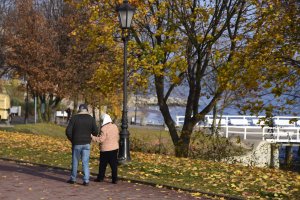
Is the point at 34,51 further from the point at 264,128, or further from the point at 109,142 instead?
the point at 109,142

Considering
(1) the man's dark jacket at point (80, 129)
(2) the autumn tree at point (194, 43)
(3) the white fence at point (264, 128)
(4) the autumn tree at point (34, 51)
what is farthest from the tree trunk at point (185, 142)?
(4) the autumn tree at point (34, 51)

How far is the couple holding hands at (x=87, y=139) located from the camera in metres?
12.7

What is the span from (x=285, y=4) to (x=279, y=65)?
6.08 feet

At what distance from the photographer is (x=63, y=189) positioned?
40.4 ft

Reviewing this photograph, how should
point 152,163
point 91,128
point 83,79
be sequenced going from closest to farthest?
1. point 91,128
2. point 152,163
3. point 83,79

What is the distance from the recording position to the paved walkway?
11500 mm

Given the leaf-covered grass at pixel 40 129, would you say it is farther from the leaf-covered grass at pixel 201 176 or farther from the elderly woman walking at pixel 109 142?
the elderly woman walking at pixel 109 142

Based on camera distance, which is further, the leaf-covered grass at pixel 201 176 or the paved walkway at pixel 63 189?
the leaf-covered grass at pixel 201 176

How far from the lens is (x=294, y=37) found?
1767 centimetres

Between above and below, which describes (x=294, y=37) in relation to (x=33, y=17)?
below

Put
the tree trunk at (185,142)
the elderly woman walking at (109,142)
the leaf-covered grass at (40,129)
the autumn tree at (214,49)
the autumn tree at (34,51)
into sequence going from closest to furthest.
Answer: the elderly woman walking at (109,142) < the autumn tree at (214,49) < the tree trunk at (185,142) < the leaf-covered grass at (40,129) < the autumn tree at (34,51)

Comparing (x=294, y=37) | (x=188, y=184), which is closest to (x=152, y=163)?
(x=188, y=184)

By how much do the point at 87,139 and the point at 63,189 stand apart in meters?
1.18

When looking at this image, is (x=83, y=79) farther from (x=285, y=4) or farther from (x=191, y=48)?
(x=285, y=4)
